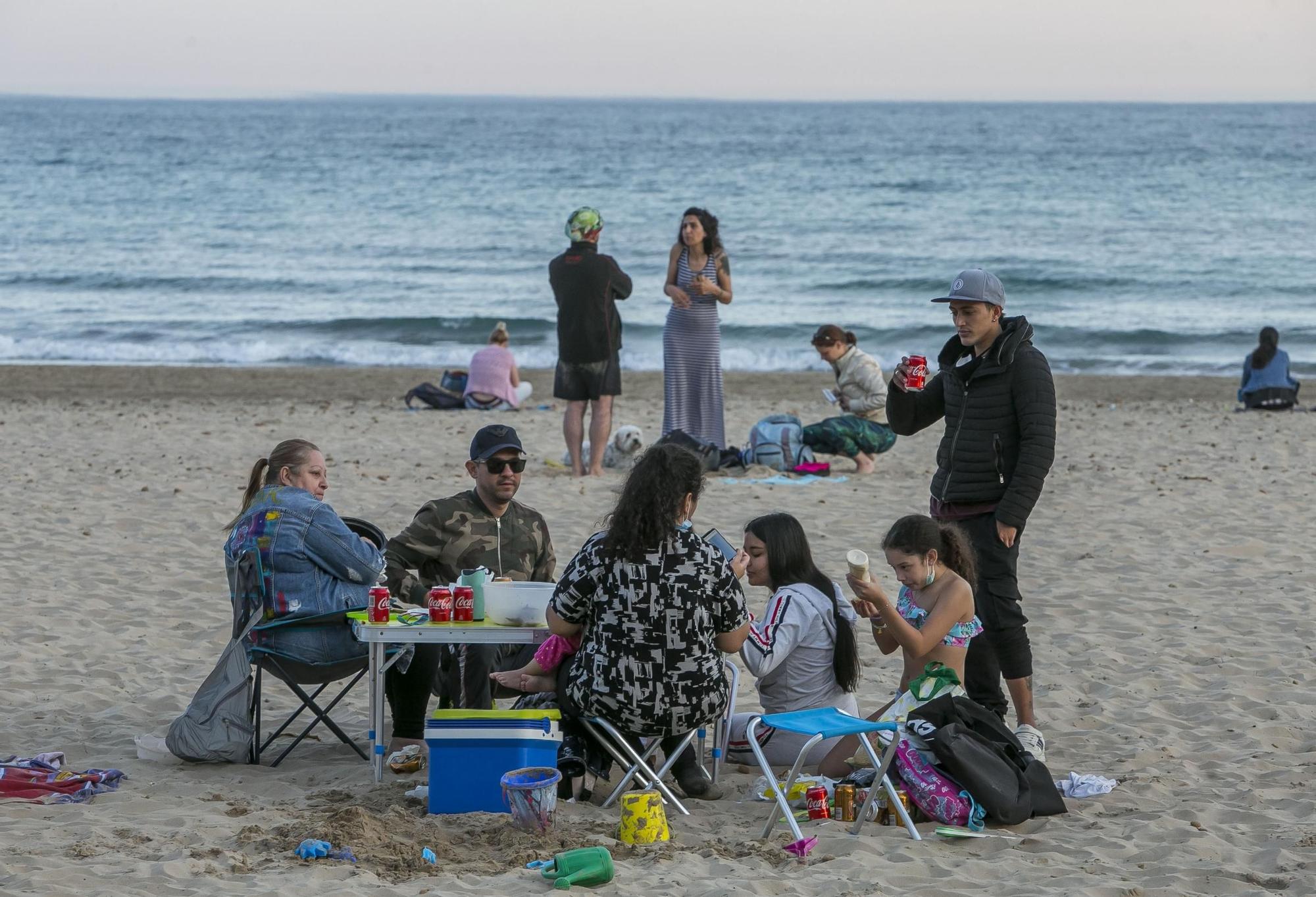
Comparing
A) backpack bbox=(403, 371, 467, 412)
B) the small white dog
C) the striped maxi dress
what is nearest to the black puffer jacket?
the striped maxi dress

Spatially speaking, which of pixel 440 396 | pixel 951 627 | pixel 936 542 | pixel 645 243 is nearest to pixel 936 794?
pixel 951 627

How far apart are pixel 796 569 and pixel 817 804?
2.56ft

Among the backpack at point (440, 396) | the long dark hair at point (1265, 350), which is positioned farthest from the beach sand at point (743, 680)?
the long dark hair at point (1265, 350)

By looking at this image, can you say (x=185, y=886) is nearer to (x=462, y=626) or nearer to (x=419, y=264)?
(x=462, y=626)

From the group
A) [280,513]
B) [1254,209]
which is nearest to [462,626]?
[280,513]

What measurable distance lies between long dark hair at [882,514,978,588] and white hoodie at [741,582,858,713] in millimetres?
310

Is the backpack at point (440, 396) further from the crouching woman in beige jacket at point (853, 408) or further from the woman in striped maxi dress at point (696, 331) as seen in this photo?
the crouching woman in beige jacket at point (853, 408)

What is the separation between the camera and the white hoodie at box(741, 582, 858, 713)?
450cm

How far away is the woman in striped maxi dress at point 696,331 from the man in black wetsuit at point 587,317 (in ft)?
1.23

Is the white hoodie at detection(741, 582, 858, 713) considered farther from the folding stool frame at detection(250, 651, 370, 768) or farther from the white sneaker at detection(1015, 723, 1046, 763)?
the folding stool frame at detection(250, 651, 370, 768)

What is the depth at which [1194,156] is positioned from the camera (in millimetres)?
57938

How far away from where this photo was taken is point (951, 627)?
14.6 feet

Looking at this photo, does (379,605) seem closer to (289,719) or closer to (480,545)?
(480,545)

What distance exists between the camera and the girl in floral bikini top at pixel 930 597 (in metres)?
4.41
